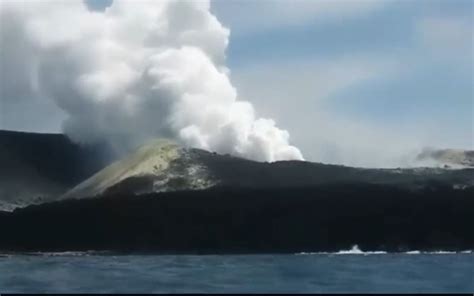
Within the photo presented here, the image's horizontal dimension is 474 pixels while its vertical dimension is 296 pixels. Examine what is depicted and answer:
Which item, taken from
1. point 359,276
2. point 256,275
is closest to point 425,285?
point 359,276

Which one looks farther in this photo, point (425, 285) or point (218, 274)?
point (218, 274)

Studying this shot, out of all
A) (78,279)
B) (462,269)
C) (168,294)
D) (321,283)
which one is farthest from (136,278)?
(462,269)

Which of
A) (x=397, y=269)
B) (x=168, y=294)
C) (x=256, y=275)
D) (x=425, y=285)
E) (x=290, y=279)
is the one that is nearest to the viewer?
(x=168, y=294)

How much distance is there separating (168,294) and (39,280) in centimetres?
4571

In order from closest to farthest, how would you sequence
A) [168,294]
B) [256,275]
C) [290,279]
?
[168,294] → [290,279] → [256,275]

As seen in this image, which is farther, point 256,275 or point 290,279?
point 256,275

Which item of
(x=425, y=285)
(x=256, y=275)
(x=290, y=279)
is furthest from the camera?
(x=256, y=275)

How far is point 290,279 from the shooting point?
137875 mm

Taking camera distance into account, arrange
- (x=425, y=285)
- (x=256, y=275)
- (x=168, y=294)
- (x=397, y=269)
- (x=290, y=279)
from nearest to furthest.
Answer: (x=168, y=294) → (x=425, y=285) → (x=290, y=279) → (x=256, y=275) → (x=397, y=269)

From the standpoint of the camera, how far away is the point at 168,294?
10606 centimetres

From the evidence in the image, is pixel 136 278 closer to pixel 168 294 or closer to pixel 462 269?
pixel 168 294

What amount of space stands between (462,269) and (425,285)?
160 ft

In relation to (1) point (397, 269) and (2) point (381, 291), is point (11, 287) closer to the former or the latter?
(2) point (381, 291)

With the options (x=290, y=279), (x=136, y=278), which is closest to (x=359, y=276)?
(x=290, y=279)
